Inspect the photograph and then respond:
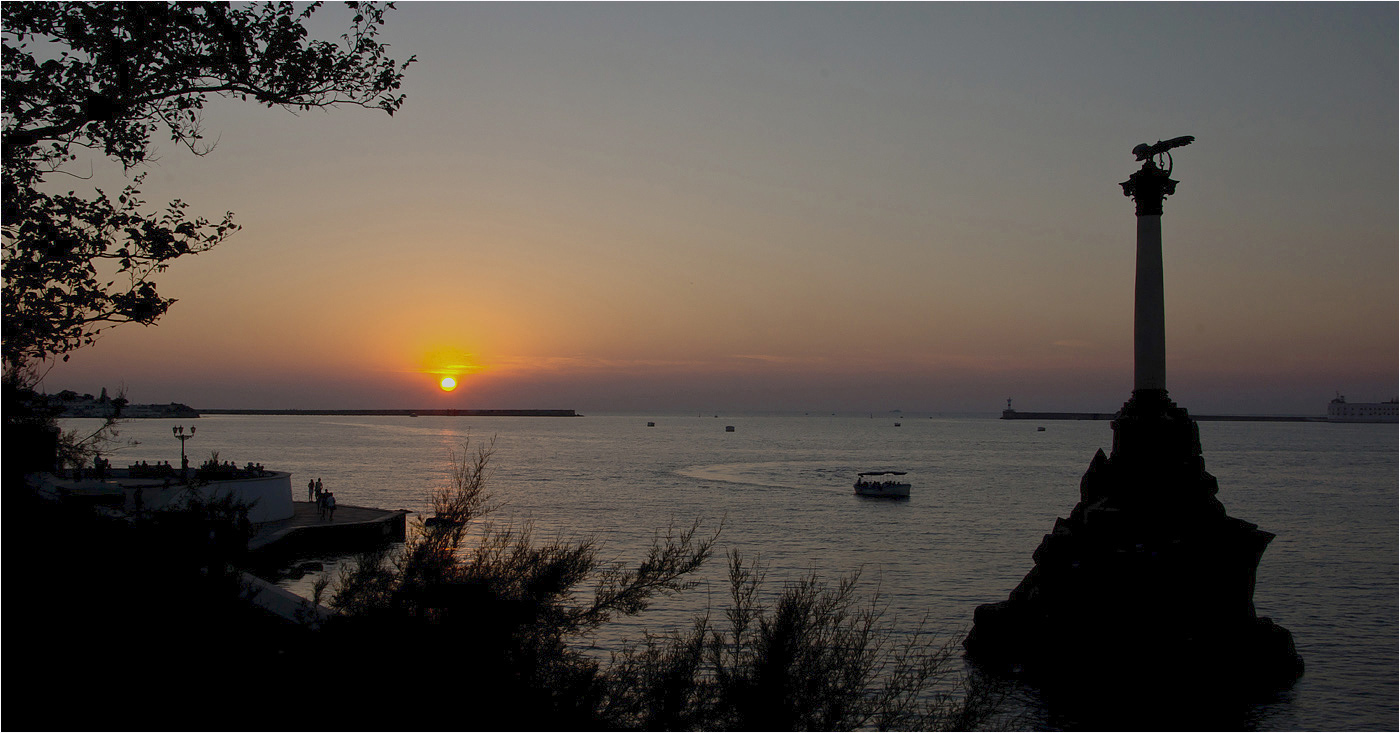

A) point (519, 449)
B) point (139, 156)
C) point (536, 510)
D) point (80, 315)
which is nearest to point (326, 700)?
point (80, 315)

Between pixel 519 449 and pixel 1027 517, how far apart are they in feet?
345

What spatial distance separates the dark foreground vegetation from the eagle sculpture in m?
16.2

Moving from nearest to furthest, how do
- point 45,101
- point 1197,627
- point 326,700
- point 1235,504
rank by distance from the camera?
point 326,700, point 45,101, point 1197,627, point 1235,504

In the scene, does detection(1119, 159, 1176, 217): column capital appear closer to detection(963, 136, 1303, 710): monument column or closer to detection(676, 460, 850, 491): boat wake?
detection(963, 136, 1303, 710): monument column

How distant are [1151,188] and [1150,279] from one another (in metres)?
2.09

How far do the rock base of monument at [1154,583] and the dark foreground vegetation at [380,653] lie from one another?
39.6 ft

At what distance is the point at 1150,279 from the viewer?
858 inches

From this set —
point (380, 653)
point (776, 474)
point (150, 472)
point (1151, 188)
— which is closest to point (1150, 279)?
point (1151, 188)

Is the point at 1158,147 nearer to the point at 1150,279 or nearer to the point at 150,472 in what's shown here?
the point at 1150,279

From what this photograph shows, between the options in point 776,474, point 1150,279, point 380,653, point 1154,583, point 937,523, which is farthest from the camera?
point 776,474

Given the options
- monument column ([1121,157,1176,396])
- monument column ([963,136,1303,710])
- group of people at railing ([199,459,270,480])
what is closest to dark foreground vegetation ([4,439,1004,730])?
monument column ([963,136,1303,710])

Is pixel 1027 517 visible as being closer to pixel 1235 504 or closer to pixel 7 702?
pixel 1235 504

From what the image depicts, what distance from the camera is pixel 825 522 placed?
55469 mm

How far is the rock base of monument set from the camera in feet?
68.5
